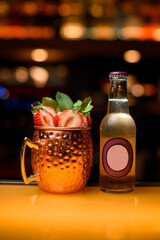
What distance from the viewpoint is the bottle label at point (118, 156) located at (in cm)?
78

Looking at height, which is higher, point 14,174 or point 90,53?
point 90,53

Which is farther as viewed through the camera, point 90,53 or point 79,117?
point 90,53

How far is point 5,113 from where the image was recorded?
7.15 ft

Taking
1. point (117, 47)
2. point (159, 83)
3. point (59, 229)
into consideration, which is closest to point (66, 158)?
point (59, 229)

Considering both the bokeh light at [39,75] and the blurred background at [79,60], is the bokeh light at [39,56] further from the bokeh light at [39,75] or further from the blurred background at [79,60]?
the bokeh light at [39,75]

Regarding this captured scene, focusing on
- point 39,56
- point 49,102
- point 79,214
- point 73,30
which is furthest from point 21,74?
point 79,214

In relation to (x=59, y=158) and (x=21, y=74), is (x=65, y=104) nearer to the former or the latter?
(x=59, y=158)

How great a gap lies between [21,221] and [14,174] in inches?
57.2

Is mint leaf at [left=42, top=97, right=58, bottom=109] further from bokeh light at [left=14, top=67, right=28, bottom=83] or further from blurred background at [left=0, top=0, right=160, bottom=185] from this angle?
bokeh light at [left=14, top=67, right=28, bottom=83]

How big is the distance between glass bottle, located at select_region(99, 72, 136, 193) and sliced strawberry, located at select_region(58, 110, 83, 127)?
7 cm

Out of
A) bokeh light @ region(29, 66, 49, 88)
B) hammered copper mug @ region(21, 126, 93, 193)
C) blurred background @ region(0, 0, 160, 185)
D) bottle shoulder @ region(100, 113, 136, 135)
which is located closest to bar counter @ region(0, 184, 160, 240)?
hammered copper mug @ region(21, 126, 93, 193)

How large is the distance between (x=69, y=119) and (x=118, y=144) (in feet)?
0.39

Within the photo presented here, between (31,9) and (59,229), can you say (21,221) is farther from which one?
(31,9)

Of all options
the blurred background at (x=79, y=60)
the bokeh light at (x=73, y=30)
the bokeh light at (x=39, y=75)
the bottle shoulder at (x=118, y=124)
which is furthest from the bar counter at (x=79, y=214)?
the bokeh light at (x=39, y=75)
